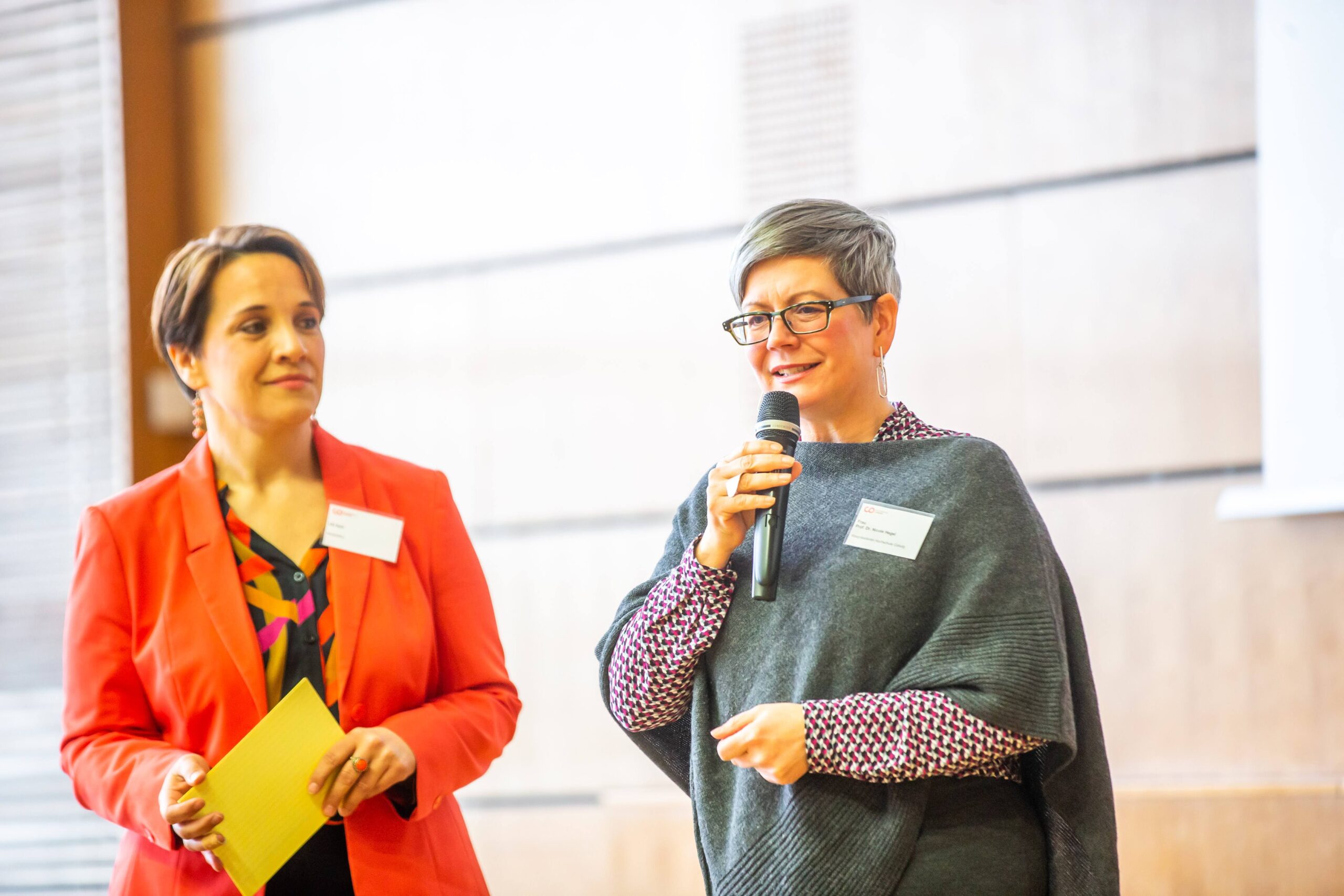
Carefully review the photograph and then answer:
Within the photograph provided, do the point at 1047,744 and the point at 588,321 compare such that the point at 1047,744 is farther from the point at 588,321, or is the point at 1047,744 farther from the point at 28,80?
the point at 28,80

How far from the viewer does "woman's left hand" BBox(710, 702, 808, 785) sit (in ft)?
4.59

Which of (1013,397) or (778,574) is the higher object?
(1013,397)

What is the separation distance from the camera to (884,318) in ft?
5.56

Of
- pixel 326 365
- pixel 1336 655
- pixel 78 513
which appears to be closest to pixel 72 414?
pixel 78 513

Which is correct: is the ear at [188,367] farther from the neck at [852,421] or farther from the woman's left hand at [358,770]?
the neck at [852,421]

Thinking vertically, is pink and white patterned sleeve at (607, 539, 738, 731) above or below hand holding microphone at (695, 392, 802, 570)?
below

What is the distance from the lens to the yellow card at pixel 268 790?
62.6 inches

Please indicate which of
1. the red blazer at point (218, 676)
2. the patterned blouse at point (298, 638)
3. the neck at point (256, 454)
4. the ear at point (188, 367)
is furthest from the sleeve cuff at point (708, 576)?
the ear at point (188, 367)

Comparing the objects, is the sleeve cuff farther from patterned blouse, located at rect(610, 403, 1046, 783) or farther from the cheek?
the cheek

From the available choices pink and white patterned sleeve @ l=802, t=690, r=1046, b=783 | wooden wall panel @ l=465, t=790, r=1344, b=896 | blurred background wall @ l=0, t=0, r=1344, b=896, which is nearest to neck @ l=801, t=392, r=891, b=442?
pink and white patterned sleeve @ l=802, t=690, r=1046, b=783

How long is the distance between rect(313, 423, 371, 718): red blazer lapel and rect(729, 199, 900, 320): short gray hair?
72 centimetres

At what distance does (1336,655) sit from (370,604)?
81.8 inches

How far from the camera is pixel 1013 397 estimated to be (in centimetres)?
285

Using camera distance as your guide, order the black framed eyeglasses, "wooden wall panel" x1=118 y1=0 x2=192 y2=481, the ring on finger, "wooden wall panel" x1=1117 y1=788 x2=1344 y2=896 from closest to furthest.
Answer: the ring on finger
the black framed eyeglasses
"wooden wall panel" x1=1117 y1=788 x2=1344 y2=896
"wooden wall panel" x1=118 y1=0 x2=192 y2=481
